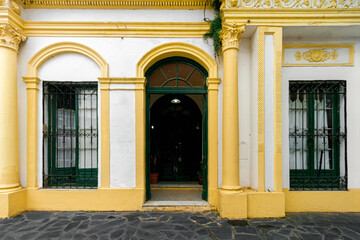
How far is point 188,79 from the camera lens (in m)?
5.54

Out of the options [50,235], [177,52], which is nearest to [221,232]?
[50,235]

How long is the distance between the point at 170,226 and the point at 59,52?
15.6 feet

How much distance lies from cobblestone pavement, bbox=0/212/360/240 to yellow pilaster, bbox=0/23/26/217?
0.64 metres

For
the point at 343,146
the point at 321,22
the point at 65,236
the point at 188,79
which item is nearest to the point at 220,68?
the point at 188,79

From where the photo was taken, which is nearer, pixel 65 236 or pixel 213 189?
pixel 65 236

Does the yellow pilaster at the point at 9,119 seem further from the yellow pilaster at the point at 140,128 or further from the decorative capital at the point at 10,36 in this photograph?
the yellow pilaster at the point at 140,128

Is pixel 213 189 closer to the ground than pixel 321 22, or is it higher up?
closer to the ground

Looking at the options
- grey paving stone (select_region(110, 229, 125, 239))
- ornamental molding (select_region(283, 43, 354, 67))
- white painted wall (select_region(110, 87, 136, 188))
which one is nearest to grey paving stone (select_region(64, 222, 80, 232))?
grey paving stone (select_region(110, 229, 125, 239))

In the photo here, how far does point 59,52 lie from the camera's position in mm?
5195

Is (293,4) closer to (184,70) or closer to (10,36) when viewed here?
(184,70)

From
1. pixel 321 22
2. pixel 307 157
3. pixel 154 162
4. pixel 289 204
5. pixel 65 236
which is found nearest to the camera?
pixel 65 236

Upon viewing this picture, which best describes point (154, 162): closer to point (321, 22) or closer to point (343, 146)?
point (343, 146)

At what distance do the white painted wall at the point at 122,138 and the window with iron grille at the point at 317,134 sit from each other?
154 inches

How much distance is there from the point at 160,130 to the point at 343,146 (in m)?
5.44
